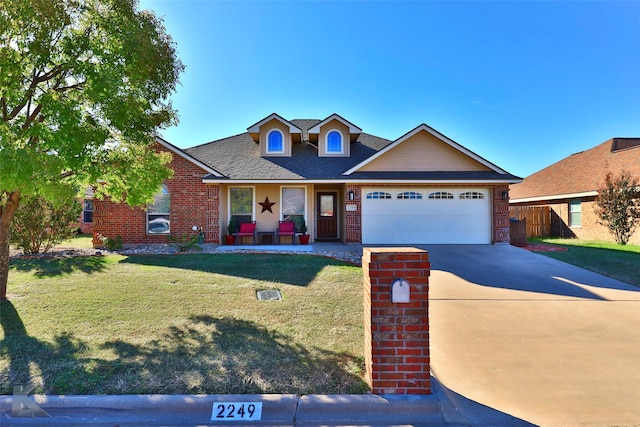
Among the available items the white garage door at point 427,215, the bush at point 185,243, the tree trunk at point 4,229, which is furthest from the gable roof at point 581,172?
the tree trunk at point 4,229

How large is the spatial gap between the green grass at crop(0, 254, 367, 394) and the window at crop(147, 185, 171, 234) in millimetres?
4531

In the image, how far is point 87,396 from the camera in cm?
289

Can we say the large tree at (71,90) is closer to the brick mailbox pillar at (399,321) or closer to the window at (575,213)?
the brick mailbox pillar at (399,321)

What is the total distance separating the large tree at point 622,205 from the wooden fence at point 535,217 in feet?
10.5

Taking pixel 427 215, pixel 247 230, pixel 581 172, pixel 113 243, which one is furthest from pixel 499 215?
pixel 113 243

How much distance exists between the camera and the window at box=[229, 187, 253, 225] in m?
13.4

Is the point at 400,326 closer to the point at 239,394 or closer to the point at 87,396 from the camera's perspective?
the point at 239,394

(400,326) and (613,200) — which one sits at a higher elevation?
(613,200)

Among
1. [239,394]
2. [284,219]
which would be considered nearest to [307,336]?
[239,394]

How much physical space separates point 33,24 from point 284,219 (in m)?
9.72

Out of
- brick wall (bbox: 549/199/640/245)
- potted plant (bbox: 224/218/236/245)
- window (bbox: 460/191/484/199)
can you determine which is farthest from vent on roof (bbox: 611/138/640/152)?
potted plant (bbox: 224/218/236/245)

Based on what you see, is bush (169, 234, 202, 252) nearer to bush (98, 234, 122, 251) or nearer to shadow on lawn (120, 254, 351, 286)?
shadow on lawn (120, 254, 351, 286)

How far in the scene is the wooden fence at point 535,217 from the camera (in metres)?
17.4

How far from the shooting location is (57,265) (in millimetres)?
8312
